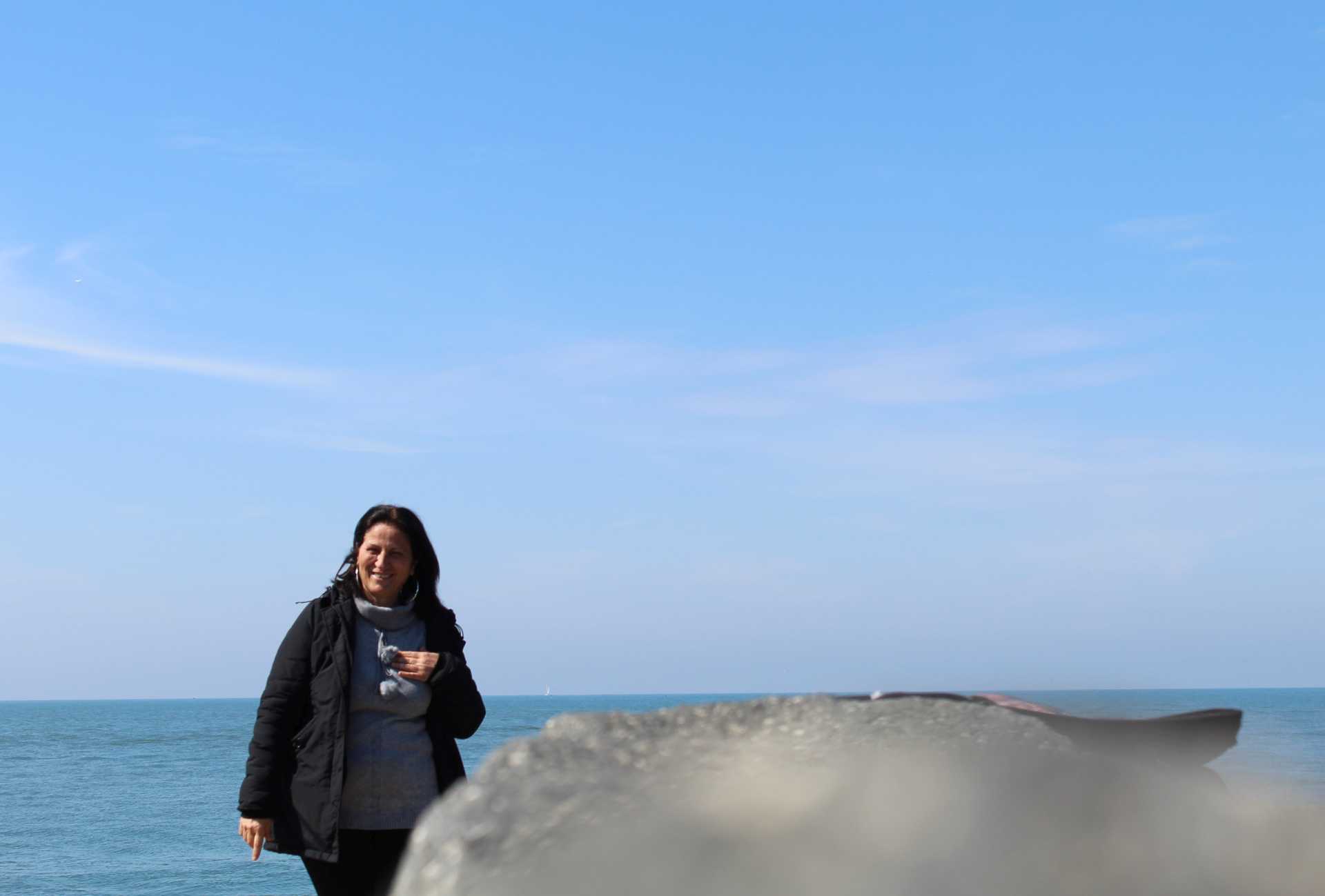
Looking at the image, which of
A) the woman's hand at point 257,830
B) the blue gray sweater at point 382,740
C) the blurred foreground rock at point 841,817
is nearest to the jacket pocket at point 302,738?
the blue gray sweater at point 382,740

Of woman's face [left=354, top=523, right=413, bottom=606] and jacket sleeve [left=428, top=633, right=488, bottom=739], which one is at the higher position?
woman's face [left=354, top=523, right=413, bottom=606]

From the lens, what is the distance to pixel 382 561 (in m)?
4.17

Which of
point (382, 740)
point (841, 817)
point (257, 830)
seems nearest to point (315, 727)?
point (382, 740)

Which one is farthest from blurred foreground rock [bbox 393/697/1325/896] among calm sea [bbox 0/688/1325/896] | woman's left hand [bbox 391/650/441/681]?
woman's left hand [bbox 391/650/441/681]

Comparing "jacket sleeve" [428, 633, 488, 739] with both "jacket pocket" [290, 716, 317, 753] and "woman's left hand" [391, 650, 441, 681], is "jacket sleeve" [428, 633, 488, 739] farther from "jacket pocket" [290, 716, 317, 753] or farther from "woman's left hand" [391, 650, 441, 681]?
"jacket pocket" [290, 716, 317, 753]

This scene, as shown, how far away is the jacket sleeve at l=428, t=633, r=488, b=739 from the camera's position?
4.12 metres

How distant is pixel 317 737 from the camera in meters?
4.02

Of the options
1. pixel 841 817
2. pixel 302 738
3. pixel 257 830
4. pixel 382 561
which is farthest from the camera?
pixel 382 561

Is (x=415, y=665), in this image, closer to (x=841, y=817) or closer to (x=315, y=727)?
(x=315, y=727)

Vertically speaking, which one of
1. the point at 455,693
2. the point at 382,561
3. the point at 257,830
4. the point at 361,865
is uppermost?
the point at 382,561

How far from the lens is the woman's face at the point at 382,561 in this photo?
13.7ft

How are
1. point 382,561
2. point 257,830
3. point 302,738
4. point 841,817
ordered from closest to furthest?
1. point 841,817
2. point 257,830
3. point 302,738
4. point 382,561

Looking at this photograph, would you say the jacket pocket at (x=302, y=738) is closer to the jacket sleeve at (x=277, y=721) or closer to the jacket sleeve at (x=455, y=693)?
the jacket sleeve at (x=277, y=721)

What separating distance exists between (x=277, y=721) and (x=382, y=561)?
587 mm
